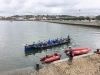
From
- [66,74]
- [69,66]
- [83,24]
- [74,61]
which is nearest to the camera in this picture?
[66,74]

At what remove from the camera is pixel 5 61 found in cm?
2075

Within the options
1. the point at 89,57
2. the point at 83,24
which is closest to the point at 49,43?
the point at 89,57

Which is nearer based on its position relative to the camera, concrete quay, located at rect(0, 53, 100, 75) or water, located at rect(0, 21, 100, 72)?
concrete quay, located at rect(0, 53, 100, 75)

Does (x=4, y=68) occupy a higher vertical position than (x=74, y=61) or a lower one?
lower

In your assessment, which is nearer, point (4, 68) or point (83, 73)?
point (83, 73)

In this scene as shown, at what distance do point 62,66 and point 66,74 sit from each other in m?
1.63

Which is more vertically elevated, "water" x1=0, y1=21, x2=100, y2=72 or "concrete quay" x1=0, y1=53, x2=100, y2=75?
"concrete quay" x1=0, y1=53, x2=100, y2=75

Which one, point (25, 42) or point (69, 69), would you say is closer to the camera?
point (69, 69)

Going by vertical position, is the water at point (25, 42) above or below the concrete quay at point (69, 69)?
below

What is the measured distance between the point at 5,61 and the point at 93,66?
42.3 ft

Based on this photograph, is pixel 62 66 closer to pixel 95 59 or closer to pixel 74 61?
pixel 74 61

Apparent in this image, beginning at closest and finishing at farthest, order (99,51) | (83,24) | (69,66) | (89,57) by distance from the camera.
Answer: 1. (69,66)
2. (89,57)
3. (99,51)
4. (83,24)

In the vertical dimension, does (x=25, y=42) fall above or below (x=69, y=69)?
below

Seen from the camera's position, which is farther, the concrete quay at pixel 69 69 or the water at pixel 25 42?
the water at pixel 25 42
